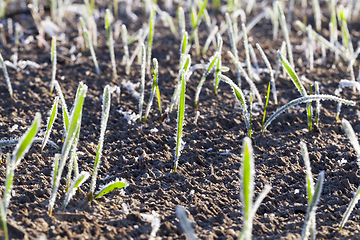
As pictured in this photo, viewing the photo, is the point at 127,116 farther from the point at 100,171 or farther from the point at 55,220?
the point at 55,220

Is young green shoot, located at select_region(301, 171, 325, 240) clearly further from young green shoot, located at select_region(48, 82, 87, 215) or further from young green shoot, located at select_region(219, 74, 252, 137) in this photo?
young green shoot, located at select_region(48, 82, 87, 215)

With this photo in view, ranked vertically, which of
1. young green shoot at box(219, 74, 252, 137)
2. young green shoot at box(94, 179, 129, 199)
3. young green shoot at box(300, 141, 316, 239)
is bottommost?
young green shoot at box(94, 179, 129, 199)

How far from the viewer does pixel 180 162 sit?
115 cm

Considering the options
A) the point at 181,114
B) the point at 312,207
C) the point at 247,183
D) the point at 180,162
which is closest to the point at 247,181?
the point at 247,183

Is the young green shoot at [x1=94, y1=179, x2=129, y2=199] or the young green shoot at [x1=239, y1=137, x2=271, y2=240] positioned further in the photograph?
the young green shoot at [x1=94, y1=179, x2=129, y2=199]

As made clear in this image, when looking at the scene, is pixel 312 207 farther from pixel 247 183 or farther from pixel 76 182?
pixel 76 182

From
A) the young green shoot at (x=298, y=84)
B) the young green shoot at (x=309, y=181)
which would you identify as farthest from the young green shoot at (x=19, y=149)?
the young green shoot at (x=298, y=84)

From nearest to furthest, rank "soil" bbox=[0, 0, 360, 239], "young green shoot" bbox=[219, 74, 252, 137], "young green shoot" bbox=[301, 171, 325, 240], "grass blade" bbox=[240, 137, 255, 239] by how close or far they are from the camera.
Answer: "grass blade" bbox=[240, 137, 255, 239], "young green shoot" bbox=[301, 171, 325, 240], "soil" bbox=[0, 0, 360, 239], "young green shoot" bbox=[219, 74, 252, 137]

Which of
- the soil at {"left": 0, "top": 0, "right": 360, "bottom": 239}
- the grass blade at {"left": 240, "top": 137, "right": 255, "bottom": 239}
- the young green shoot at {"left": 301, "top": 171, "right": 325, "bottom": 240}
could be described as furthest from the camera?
the soil at {"left": 0, "top": 0, "right": 360, "bottom": 239}

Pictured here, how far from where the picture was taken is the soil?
89 centimetres

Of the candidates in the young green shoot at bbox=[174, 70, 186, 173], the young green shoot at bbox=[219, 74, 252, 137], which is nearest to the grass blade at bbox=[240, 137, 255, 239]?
the young green shoot at bbox=[174, 70, 186, 173]

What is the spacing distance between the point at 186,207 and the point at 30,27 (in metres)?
1.74

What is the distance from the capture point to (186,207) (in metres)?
0.96

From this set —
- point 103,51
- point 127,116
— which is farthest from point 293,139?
point 103,51
